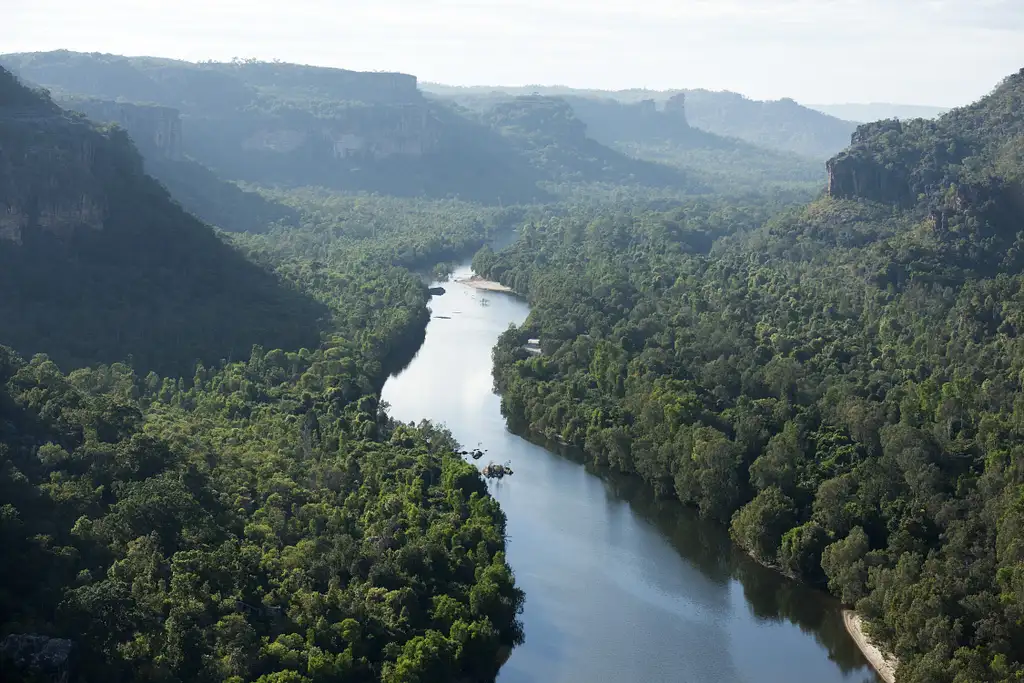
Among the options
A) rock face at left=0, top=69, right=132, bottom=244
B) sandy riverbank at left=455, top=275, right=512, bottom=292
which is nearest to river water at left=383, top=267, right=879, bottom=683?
rock face at left=0, top=69, right=132, bottom=244

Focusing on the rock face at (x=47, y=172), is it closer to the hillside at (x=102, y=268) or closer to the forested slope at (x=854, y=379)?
the hillside at (x=102, y=268)

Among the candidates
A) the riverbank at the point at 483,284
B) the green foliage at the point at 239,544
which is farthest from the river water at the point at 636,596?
the riverbank at the point at 483,284

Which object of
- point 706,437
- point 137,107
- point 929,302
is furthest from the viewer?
point 137,107

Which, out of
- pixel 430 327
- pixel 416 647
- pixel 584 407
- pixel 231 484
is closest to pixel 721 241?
pixel 430 327

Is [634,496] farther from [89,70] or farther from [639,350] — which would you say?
[89,70]

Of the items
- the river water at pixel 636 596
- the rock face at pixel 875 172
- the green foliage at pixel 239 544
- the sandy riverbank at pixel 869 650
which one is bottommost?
the river water at pixel 636 596
